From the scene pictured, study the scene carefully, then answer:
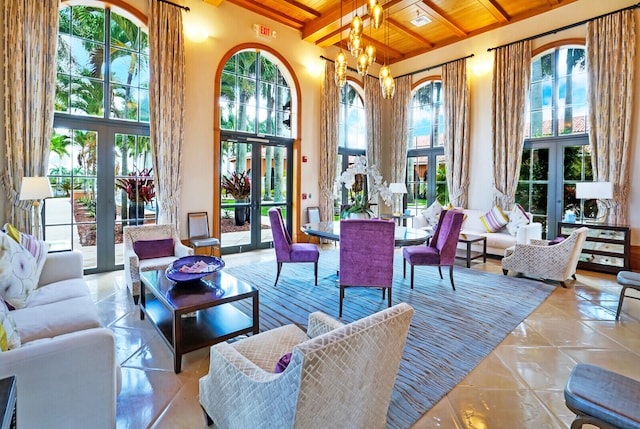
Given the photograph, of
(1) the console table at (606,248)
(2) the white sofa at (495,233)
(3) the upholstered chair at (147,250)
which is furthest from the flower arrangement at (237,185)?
(1) the console table at (606,248)

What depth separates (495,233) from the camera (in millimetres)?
6062

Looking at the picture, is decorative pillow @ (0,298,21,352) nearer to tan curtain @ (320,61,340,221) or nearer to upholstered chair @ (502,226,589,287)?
upholstered chair @ (502,226,589,287)

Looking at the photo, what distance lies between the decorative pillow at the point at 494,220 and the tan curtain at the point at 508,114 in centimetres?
34

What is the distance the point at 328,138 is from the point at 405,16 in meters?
2.70

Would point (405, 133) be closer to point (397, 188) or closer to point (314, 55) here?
point (397, 188)

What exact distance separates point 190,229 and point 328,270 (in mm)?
2335

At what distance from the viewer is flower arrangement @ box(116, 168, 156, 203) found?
16.1 feet

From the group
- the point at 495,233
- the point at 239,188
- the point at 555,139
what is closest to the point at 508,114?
the point at 555,139

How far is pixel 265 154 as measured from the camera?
653 centimetres

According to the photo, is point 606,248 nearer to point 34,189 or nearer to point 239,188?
point 239,188

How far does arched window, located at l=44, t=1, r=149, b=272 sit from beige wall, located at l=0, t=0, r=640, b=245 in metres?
0.56

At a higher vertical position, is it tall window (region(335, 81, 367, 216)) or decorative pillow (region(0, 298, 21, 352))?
tall window (region(335, 81, 367, 216))

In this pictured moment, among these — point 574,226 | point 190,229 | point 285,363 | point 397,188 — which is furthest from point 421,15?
point 285,363

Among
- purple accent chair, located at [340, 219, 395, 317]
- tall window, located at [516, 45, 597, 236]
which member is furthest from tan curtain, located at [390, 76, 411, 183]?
purple accent chair, located at [340, 219, 395, 317]
